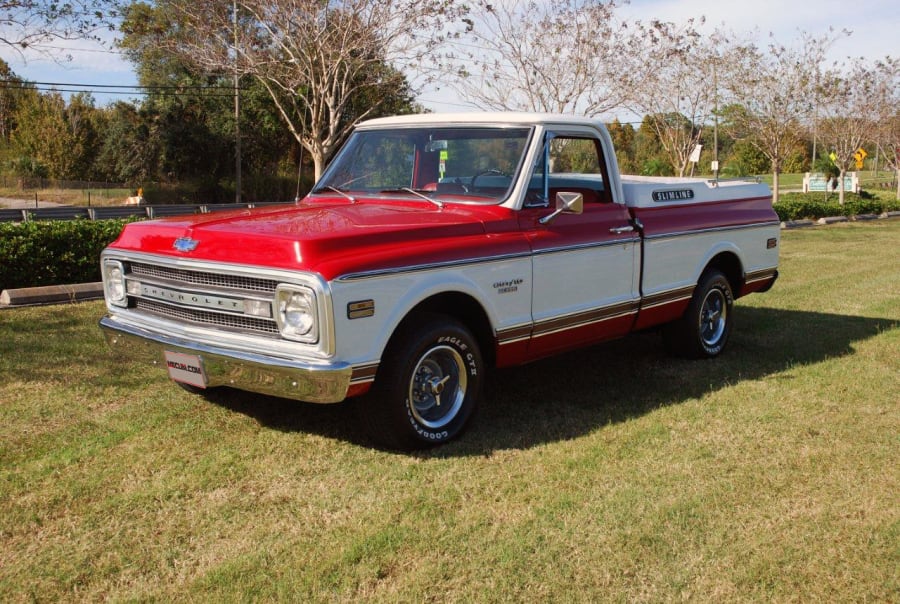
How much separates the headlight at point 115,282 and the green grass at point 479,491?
0.76 metres

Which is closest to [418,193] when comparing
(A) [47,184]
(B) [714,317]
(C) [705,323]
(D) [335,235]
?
(D) [335,235]

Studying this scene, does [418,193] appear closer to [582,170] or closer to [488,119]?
[488,119]

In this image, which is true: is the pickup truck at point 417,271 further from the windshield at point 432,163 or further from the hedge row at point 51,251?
the hedge row at point 51,251

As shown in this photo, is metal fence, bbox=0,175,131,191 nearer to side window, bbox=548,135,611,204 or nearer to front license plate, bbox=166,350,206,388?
side window, bbox=548,135,611,204

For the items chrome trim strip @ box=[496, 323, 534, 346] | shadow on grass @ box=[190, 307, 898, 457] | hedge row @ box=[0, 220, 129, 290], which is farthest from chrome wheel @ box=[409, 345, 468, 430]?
hedge row @ box=[0, 220, 129, 290]

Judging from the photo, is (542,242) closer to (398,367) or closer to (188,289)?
(398,367)

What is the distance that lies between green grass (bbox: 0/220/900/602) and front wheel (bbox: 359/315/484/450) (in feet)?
0.55

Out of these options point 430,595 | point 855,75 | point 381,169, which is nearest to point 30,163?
point 855,75

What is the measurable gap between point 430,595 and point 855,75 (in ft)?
108

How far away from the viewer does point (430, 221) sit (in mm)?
5062

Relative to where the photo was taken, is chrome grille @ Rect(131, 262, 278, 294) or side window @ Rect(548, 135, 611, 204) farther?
side window @ Rect(548, 135, 611, 204)

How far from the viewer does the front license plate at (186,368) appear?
4.71 metres

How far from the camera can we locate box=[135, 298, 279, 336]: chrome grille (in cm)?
457

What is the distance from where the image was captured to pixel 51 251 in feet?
32.1
